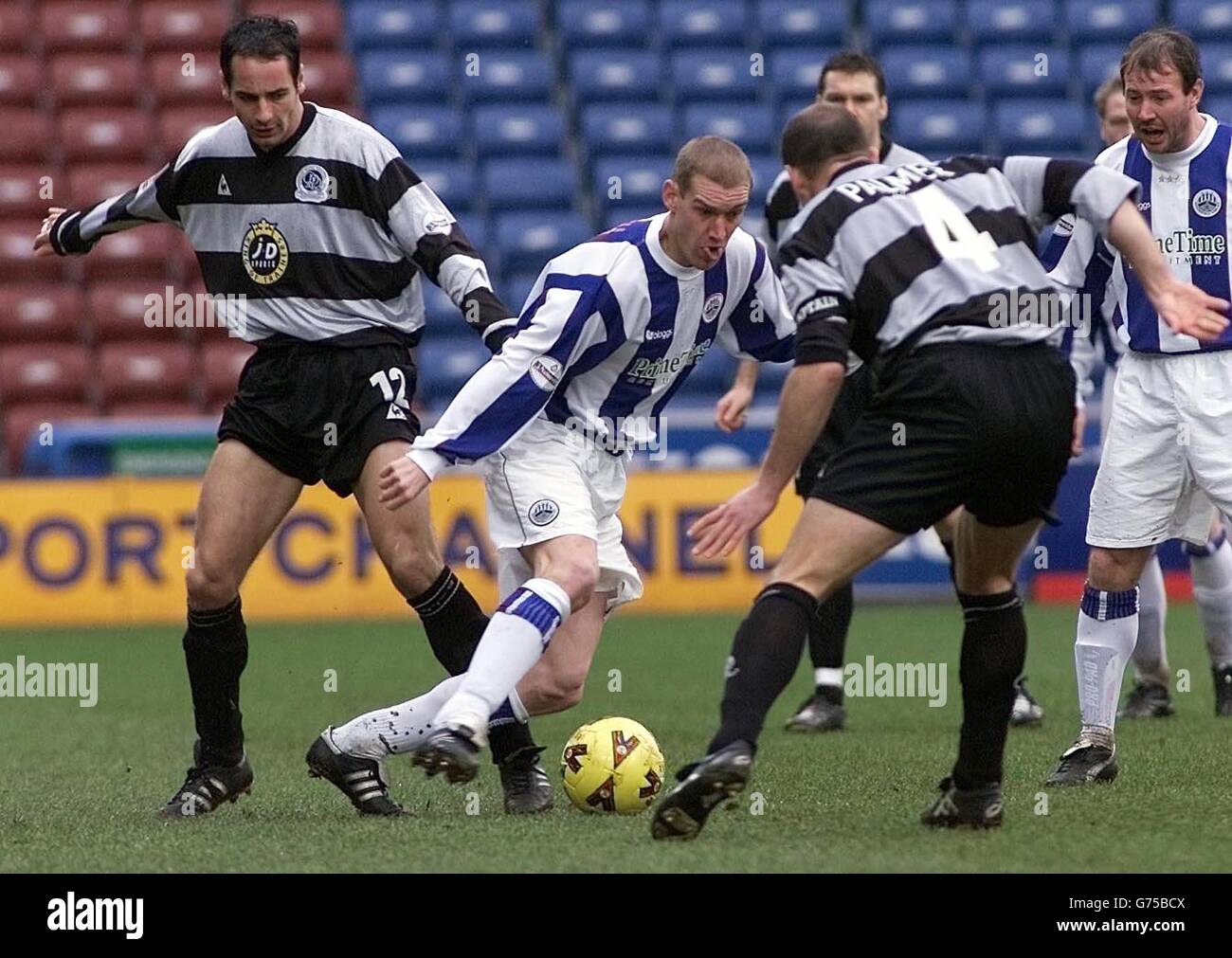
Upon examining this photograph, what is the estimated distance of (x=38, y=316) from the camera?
618 inches

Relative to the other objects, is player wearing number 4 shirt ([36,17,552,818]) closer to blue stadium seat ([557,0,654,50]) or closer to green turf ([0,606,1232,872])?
green turf ([0,606,1232,872])

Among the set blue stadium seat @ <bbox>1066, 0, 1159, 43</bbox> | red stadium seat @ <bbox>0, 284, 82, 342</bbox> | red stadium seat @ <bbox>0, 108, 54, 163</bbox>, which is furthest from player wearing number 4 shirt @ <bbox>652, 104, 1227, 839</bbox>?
blue stadium seat @ <bbox>1066, 0, 1159, 43</bbox>

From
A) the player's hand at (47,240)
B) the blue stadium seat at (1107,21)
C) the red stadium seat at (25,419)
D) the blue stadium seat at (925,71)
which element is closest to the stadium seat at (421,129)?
the red stadium seat at (25,419)

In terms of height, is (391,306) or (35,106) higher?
(35,106)

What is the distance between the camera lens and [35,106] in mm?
17312

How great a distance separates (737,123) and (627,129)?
3.00ft

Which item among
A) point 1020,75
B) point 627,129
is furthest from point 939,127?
point 627,129

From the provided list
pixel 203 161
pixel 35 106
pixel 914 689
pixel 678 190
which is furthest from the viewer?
pixel 35 106

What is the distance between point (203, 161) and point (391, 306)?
72cm

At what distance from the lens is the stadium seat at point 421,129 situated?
17.1 m

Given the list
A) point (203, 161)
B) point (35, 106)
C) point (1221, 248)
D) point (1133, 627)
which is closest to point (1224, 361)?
point (1221, 248)

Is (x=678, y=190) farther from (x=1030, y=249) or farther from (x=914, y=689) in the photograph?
(x=914, y=689)

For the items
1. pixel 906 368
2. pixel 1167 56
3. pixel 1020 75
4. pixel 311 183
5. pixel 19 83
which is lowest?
pixel 906 368

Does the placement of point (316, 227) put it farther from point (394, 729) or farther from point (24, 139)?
point (24, 139)
